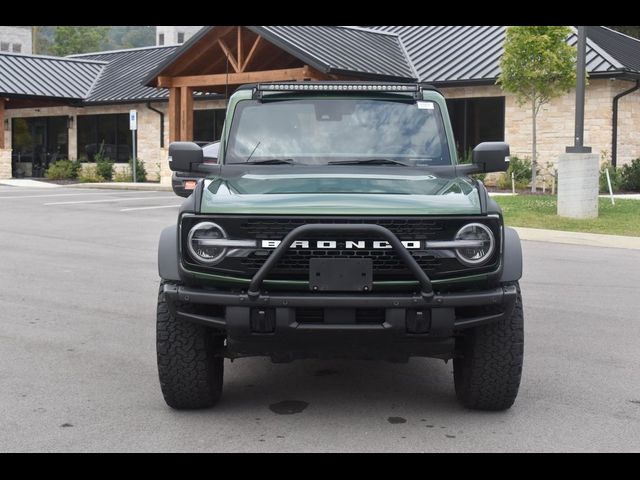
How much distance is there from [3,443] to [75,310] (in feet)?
13.4

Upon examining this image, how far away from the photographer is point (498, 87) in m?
27.8

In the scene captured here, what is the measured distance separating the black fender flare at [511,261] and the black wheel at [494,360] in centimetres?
22

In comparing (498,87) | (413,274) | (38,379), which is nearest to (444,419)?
(413,274)

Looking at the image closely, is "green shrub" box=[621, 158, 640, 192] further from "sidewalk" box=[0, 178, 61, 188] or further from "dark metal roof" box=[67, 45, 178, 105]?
"sidewalk" box=[0, 178, 61, 188]

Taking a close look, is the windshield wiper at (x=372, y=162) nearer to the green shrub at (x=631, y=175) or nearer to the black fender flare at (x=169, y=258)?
the black fender flare at (x=169, y=258)

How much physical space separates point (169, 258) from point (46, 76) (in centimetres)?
3552

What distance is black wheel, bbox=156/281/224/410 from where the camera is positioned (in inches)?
208

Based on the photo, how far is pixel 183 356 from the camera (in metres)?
5.29

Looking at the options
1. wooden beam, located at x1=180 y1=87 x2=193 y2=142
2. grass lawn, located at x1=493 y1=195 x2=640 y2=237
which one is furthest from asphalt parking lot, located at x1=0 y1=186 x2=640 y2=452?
wooden beam, located at x1=180 y1=87 x2=193 y2=142

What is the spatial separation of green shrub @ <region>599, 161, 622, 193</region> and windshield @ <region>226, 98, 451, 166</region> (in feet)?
64.3

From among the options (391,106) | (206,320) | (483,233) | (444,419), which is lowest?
(444,419)

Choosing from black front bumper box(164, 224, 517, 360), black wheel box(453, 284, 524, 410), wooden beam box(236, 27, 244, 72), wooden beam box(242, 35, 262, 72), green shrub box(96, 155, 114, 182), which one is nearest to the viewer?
black front bumper box(164, 224, 517, 360)

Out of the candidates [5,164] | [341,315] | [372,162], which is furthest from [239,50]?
[341,315]
